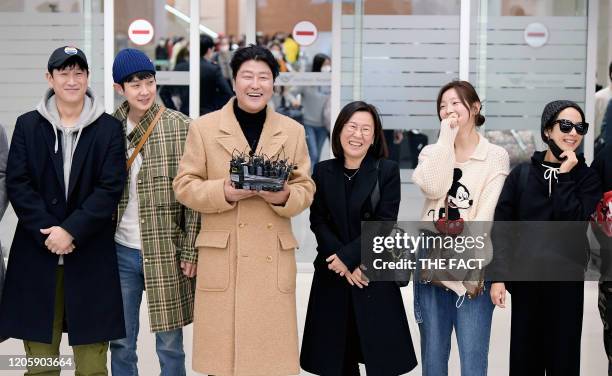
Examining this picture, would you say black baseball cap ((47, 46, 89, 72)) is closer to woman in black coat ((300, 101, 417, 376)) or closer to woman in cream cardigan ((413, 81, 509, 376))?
woman in black coat ((300, 101, 417, 376))

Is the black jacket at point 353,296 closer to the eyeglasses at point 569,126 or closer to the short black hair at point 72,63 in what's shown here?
the eyeglasses at point 569,126

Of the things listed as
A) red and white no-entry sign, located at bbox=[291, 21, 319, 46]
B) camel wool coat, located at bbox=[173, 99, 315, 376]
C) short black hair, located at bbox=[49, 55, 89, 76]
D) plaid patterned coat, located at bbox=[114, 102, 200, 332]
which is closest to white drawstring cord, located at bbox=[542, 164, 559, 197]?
camel wool coat, located at bbox=[173, 99, 315, 376]

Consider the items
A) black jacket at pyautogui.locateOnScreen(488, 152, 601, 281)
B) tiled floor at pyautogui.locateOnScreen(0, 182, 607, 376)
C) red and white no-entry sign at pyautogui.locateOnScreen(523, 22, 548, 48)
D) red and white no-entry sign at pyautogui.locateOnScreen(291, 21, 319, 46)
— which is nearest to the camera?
black jacket at pyautogui.locateOnScreen(488, 152, 601, 281)

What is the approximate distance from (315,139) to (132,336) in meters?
4.49

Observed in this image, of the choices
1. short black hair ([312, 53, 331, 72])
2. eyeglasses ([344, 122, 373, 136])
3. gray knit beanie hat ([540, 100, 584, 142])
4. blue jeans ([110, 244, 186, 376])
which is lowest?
blue jeans ([110, 244, 186, 376])

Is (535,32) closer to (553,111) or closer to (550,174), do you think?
(553,111)

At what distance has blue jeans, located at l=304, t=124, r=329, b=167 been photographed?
8.59 metres

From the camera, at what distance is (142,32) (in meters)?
8.45

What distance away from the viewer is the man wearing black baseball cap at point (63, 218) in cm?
404

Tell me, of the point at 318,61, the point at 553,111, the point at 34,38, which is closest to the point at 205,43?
the point at 318,61

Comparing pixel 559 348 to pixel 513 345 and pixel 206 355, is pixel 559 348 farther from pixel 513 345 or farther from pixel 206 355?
pixel 206 355

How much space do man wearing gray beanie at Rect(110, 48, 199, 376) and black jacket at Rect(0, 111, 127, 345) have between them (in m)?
0.16

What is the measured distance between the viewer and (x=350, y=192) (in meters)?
4.10

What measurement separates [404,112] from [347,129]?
4.27 metres
